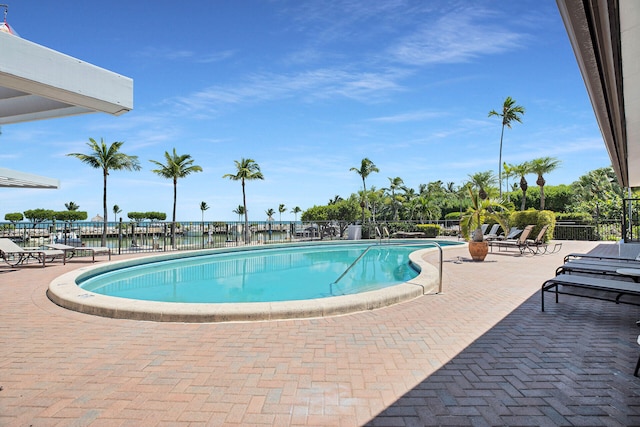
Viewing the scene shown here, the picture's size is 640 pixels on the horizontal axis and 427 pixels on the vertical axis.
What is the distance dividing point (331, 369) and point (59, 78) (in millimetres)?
2597

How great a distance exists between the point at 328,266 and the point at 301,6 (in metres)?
7.39

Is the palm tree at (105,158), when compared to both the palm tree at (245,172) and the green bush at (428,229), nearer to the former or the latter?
the palm tree at (245,172)

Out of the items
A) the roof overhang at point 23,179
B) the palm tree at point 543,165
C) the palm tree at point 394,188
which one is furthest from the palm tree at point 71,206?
the palm tree at point 543,165

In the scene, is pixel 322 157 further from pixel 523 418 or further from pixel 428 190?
pixel 523 418

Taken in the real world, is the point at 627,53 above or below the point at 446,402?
above

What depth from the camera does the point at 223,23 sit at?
9.63 metres

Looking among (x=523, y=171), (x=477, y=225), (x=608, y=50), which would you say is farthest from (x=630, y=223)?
(x=523, y=171)

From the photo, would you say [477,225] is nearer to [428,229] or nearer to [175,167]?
[428,229]

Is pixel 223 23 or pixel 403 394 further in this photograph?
pixel 223 23

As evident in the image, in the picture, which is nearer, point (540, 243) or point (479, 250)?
point (479, 250)

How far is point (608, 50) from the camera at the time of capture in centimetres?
240

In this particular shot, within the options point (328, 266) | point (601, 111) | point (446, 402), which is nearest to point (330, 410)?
point (446, 402)

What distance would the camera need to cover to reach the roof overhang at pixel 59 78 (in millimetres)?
1375

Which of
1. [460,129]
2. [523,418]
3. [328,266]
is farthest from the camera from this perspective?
[460,129]
